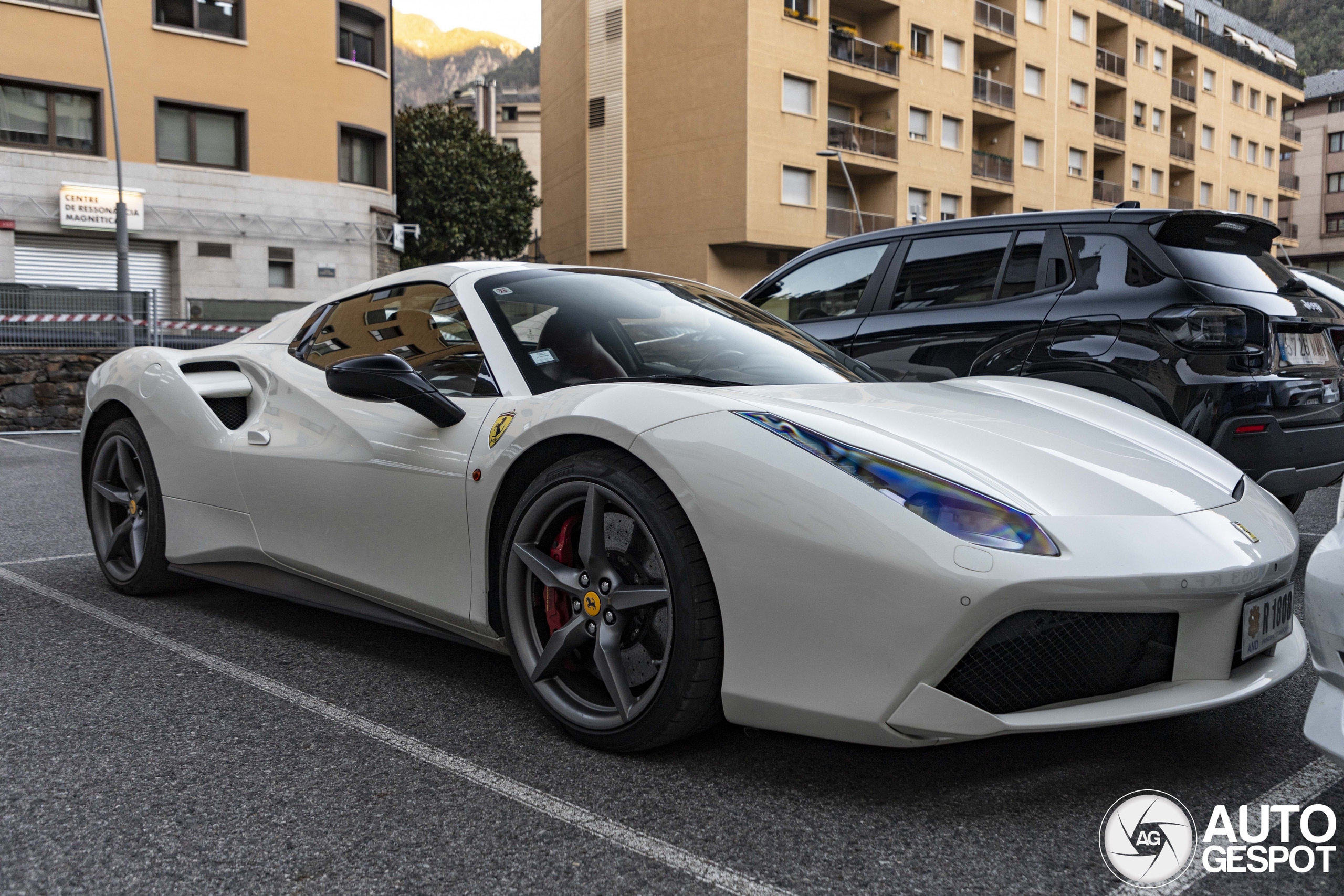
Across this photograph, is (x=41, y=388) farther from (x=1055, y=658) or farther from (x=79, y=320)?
(x=1055, y=658)

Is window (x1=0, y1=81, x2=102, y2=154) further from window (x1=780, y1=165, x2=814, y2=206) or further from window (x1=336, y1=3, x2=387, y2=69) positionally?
window (x1=780, y1=165, x2=814, y2=206)

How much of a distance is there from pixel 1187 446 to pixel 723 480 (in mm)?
1330

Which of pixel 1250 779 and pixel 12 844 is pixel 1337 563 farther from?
pixel 12 844

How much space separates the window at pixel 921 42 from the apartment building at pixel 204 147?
16.5 m

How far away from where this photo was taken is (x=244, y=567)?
3482 mm

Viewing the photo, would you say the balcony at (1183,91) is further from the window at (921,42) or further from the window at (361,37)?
the window at (361,37)

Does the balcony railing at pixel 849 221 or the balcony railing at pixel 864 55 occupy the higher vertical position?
the balcony railing at pixel 864 55

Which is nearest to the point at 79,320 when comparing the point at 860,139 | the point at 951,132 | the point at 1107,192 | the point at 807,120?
the point at 807,120

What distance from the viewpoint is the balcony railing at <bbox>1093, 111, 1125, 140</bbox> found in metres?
43.1

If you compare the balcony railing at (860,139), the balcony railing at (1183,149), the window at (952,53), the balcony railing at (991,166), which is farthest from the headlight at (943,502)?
the balcony railing at (1183,149)

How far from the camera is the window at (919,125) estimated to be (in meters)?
34.5

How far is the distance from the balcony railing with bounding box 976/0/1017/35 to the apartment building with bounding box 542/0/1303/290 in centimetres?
7

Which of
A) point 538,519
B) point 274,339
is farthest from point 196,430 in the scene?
point 538,519

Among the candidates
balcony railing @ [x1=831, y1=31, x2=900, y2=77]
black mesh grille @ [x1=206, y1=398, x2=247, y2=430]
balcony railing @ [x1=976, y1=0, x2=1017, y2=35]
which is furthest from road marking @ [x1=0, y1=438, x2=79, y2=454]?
balcony railing @ [x1=976, y1=0, x2=1017, y2=35]
